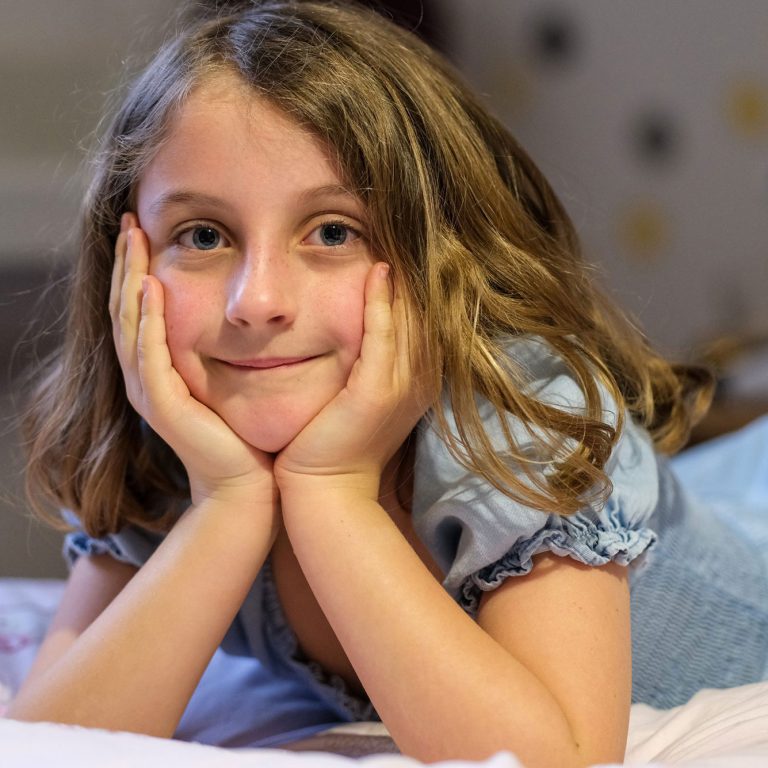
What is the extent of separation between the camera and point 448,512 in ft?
2.78

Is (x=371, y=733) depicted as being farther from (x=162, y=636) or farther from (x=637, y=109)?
(x=637, y=109)

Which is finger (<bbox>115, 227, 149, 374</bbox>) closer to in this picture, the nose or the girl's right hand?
the girl's right hand

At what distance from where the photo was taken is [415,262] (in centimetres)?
86

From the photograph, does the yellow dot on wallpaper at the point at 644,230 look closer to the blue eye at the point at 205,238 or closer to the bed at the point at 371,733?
the bed at the point at 371,733

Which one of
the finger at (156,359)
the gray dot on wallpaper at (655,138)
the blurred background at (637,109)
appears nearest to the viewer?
the finger at (156,359)

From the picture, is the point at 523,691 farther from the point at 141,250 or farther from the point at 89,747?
the point at 141,250

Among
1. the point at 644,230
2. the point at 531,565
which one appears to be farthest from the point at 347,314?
the point at 644,230

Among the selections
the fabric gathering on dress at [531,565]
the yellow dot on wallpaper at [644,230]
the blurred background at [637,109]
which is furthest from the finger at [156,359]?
the yellow dot on wallpaper at [644,230]

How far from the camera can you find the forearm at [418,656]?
699 millimetres

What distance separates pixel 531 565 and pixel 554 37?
239cm

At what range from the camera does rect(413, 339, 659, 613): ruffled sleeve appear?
808 mm

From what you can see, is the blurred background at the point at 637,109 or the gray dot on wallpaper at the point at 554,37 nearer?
the blurred background at the point at 637,109

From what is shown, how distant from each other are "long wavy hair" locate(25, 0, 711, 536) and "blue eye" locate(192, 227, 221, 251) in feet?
0.28

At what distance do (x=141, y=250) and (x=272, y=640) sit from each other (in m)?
0.40
